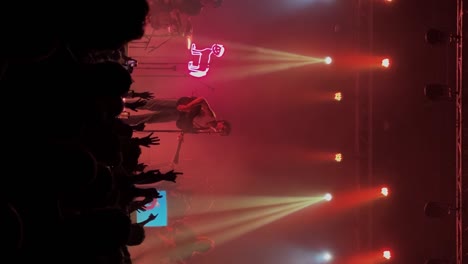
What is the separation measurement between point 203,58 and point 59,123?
22.7ft

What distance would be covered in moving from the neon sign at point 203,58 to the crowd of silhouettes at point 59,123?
619 centimetres

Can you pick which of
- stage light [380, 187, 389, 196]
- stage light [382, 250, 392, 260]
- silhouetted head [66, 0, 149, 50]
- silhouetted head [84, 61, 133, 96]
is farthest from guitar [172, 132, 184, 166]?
silhouetted head [66, 0, 149, 50]

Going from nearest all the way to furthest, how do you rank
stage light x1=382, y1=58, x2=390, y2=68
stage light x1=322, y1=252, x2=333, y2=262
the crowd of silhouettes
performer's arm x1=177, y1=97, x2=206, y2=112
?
the crowd of silhouettes
performer's arm x1=177, y1=97, x2=206, y2=112
stage light x1=382, y1=58, x2=390, y2=68
stage light x1=322, y1=252, x2=333, y2=262

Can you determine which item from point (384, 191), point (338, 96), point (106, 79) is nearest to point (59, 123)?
point (106, 79)

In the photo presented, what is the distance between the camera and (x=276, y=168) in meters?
9.79

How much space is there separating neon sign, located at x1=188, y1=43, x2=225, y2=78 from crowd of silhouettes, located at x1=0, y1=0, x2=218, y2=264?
20.3ft

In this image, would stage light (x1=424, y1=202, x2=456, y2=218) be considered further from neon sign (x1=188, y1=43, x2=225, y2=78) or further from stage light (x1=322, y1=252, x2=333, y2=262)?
neon sign (x1=188, y1=43, x2=225, y2=78)

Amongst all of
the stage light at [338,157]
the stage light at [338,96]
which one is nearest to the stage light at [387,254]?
the stage light at [338,157]

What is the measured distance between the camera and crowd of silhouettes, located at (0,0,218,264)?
230 centimetres

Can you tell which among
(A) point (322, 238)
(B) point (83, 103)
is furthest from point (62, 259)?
(A) point (322, 238)

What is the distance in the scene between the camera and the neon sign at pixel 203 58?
30.0 feet

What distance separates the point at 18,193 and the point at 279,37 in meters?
7.55

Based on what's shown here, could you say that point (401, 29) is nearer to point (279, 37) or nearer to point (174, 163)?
point (279, 37)

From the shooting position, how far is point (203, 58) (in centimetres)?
930
